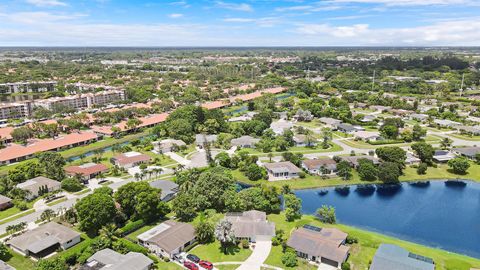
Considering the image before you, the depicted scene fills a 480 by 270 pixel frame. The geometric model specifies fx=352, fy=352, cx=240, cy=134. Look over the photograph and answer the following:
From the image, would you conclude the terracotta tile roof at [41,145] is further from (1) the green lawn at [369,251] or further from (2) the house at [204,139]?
(1) the green lawn at [369,251]

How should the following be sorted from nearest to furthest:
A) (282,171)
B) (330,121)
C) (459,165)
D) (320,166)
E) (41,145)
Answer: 1. (282,171)
2. (459,165)
3. (320,166)
4. (41,145)
5. (330,121)

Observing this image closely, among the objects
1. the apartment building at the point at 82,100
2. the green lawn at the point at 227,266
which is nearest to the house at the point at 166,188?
the green lawn at the point at 227,266

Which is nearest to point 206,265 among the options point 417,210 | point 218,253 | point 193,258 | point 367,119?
point 193,258

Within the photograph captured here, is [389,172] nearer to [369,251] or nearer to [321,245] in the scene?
[369,251]

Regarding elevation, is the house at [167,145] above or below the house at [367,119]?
below

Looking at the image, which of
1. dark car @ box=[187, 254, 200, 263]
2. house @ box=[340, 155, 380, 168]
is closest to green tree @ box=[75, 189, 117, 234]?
dark car @ box=[187, 254, 200, 263]

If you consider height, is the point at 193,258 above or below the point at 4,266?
below
